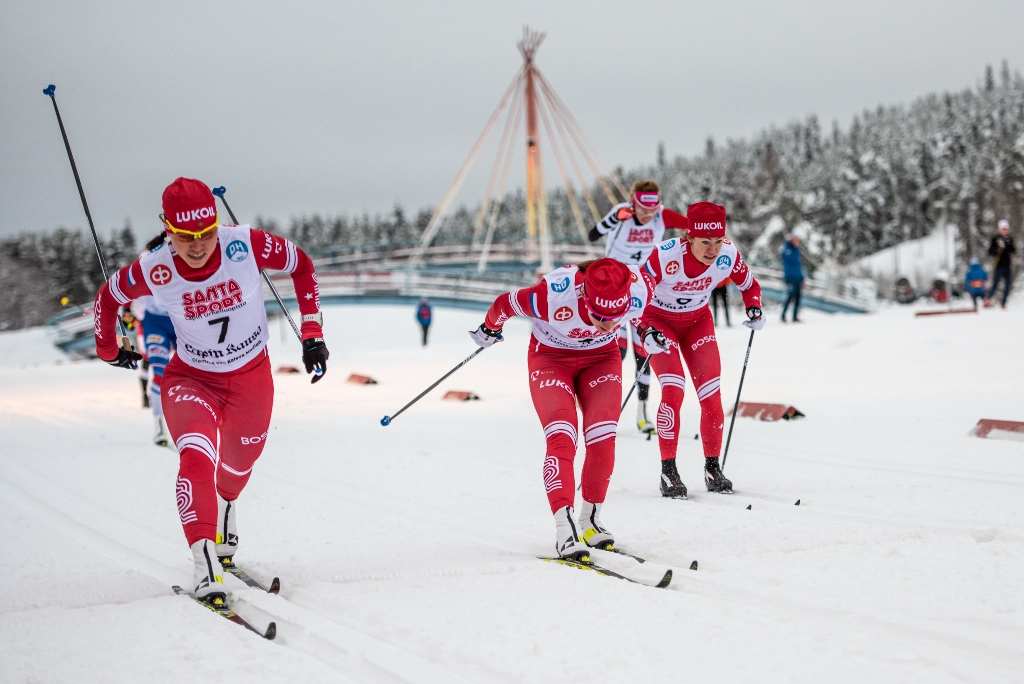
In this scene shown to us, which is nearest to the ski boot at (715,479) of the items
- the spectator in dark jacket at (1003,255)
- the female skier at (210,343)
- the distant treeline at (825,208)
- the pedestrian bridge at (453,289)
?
the female skier at (210,343)

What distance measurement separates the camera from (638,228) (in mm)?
8625

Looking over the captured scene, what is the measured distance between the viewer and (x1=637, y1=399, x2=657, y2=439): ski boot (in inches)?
343

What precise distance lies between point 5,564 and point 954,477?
6313 millimetres

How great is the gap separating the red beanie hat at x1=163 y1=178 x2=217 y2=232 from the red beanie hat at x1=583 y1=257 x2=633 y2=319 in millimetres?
1937

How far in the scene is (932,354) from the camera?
12.5 meters

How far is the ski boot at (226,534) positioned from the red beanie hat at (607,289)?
2.34 metres

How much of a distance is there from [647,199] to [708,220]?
2442 millimetres

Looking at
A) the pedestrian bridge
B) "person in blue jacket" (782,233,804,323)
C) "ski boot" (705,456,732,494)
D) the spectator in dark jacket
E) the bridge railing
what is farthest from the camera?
the bridge railing

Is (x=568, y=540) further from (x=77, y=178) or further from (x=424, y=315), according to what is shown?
(x=424, y=315)

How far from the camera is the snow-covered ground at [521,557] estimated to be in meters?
3.11

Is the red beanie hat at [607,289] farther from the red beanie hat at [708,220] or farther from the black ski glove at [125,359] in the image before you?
the black ski glove at [125,359]

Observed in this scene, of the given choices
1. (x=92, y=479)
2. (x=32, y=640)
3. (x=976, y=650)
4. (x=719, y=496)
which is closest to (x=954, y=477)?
(x=719, y=496)

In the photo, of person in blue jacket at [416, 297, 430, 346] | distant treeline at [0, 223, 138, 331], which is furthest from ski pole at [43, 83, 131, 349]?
distant treeline at [0, 223, 138, 331]

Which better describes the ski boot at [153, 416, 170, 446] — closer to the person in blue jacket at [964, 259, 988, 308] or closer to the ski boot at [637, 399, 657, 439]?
the ski boot at [637, 399, 657, 439]
